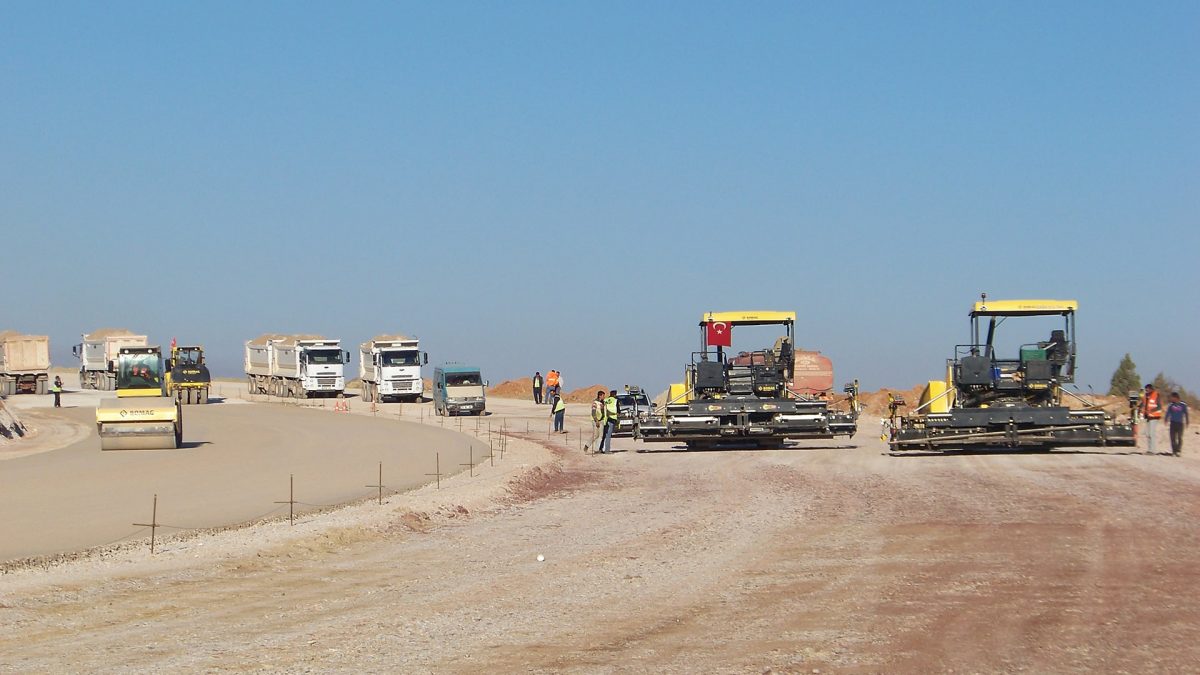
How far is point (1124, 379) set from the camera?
2087 inches

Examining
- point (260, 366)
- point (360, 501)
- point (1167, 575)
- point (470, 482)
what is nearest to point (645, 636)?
point (1167, 575)

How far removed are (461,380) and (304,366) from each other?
16.4 m

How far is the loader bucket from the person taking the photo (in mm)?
32625

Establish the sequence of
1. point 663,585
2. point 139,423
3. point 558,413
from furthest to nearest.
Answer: point 558,413 → point 139,423 → point 663,585

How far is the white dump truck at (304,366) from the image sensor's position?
2645 inches

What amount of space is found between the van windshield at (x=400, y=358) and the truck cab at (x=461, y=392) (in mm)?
9330

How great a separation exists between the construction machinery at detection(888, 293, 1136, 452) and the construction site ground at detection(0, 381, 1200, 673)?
4718 mm

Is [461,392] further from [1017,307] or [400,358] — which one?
[1017,307]

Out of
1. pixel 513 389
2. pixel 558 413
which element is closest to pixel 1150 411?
pixel 558 413

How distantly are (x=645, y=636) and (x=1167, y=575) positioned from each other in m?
5.47

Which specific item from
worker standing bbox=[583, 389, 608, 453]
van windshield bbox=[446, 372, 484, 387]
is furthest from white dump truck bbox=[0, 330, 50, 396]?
worker standing bbox=[583, 389, 608, 453]

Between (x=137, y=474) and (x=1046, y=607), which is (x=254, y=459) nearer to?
(x=137, y=474)

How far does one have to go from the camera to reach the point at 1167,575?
41.4 feet

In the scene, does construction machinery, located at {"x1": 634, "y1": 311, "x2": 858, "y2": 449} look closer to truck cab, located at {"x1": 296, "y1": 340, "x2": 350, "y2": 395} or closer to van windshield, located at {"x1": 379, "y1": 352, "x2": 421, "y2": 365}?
van windshield, located at {"x1": 379, "y1": 352, "x2": 421, "y2": 365}
